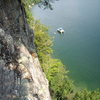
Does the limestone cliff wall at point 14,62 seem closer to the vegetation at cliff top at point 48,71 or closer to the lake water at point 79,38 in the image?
the vegetation at cliff top at point 48,71

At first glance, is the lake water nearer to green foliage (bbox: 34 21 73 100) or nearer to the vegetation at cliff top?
green foliage (bbox: 34 21 73 100)

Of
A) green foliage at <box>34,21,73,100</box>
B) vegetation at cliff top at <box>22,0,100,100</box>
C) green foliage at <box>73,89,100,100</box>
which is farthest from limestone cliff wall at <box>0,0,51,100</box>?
green foliage at <box>34,21,73,100</box>

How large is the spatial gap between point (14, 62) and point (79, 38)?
33.7 m

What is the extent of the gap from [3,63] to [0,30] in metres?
1.23

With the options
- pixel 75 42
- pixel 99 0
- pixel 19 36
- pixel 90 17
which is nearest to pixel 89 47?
pixel 75 42

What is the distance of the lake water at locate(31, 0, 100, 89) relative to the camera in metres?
27.0

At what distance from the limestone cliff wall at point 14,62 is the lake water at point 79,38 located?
667 inches

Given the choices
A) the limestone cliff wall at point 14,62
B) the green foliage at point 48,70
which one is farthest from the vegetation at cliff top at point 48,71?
the limestone cliff wall at point 14,62

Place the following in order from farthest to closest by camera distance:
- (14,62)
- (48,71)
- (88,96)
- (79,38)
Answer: (79,38)
(48,71)
(88,96)
(14,62)

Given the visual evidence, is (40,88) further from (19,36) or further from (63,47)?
(63,47)

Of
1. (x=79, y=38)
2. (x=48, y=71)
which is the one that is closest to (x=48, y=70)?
(x=48, y=71)

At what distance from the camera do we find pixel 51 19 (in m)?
53.1

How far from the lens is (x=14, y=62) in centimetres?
725

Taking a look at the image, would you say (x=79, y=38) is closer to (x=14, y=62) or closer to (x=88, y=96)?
(x=88, y=96)
